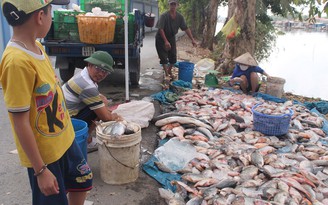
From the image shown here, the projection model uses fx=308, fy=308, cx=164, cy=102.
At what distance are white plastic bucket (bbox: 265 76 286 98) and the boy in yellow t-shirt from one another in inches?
266

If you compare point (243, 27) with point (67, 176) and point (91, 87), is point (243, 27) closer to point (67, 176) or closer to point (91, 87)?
point (91, 87)

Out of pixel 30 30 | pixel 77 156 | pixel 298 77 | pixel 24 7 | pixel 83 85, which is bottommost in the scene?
pixel 298 77

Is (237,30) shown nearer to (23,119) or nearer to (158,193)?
(158,193)

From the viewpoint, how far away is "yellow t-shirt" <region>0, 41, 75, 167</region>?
1617mm

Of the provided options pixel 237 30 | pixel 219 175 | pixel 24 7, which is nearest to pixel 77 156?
pixel 24 7

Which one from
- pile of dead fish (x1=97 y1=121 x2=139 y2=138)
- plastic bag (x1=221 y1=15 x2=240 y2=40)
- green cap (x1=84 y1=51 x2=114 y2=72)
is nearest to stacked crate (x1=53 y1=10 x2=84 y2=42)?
green cap (x1=84 y1=51 x2=114 y2=72)

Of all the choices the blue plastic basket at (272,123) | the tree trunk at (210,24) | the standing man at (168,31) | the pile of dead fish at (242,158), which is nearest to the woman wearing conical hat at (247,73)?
the pile of dead fish at (242,158)

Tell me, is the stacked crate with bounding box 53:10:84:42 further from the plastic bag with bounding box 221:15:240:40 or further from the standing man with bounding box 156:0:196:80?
the plastic bag with bounding box 221:15:240:40

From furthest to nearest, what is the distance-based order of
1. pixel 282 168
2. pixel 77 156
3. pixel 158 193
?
1. pixel 282 168
2. pixel 158 193
3. pixel 77 156

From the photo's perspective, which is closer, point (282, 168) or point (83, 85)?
point (83, 85)

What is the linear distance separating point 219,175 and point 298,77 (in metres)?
15.3

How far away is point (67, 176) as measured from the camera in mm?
2197

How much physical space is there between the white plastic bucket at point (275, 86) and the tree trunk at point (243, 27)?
2425 mm

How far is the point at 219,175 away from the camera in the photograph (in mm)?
3793
